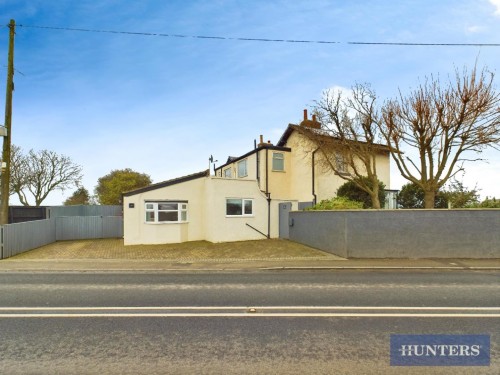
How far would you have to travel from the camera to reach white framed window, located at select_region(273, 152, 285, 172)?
973 inches

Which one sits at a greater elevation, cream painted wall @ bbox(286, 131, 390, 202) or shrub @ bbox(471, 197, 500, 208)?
cream painted wall @ bbox(286, 131, 390, 202)

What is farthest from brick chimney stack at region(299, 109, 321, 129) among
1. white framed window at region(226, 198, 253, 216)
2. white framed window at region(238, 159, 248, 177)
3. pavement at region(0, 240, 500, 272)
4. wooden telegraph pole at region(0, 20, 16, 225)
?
wooden telegraph pole at region(0, 20, 16, 225)

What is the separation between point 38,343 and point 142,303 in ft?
7.50

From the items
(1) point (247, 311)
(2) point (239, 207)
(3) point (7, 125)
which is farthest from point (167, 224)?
(1) point (247, 311)

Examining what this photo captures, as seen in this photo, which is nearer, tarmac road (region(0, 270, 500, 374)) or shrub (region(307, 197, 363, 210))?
tarmac road (region(0, 270, 500, 374))

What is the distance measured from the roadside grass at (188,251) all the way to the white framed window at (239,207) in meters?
2.22

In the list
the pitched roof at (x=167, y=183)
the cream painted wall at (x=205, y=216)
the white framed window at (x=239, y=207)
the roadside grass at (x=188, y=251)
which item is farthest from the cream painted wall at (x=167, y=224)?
the white framed window at (x=239, y=207)

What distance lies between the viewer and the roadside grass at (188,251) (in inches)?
557

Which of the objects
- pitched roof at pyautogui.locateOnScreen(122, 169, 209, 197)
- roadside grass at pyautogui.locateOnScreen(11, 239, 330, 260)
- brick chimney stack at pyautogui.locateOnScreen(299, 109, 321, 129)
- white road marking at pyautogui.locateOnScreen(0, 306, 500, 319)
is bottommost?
roadside grass at pyautogui.locateOnScreen(11, 239, 330, 260)

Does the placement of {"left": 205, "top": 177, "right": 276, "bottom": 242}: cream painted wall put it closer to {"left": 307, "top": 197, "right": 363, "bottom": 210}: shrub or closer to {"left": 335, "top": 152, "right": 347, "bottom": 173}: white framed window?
{"left": 307, "top": 197, "right": 363, "bottom": 210}: shrub

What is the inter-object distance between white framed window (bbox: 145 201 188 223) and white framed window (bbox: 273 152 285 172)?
8.74 m

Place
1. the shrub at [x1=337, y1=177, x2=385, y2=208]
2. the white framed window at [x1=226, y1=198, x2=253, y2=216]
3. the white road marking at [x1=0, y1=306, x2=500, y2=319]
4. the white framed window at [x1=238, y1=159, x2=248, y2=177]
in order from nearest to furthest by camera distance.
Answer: the white road marking at [x1=0, y1=306, x2=500, y2=319] → the white framed window at [x1=226, y1=198, x2=253, y2=216] → the shrub at [x1=337, y1=177, x2=385, y2=208] → the white framed window at [x1=238, y1=159, x2=248, y2=177]

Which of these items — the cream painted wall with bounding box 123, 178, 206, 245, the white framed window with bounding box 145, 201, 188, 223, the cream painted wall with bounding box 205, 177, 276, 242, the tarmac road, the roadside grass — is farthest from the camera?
the cream painted wall with bounding box 205, 177, 276, 242

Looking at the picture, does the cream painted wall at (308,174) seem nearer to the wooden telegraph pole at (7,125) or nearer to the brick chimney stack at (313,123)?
the brick chimney stack at (313,123)
